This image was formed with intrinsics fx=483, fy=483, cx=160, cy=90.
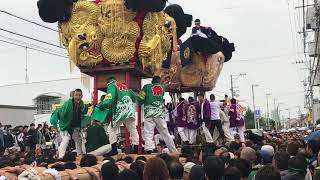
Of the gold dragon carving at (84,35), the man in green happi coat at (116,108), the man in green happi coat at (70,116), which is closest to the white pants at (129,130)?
the man in green happi coat at (116,108)

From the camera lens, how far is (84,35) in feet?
28.1

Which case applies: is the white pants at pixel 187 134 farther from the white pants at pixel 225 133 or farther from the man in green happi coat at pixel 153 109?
the man in green happi coat at pixel 153 109

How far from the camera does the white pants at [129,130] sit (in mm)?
7984

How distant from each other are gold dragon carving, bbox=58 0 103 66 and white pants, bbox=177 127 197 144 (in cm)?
357

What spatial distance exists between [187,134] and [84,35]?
4.21m

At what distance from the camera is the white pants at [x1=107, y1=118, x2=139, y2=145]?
7984 millimetres

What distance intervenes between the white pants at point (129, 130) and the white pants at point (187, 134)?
3.27 meters

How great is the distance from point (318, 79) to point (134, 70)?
27.1 metres

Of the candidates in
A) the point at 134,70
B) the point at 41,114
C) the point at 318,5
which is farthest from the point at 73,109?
the point at 41,114

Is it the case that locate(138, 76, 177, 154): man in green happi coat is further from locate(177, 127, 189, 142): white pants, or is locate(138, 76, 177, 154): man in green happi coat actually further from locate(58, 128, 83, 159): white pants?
locate(177, 127, 189, 142): white pants

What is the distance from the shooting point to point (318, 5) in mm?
22688

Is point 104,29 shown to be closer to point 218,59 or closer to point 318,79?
point 218,59

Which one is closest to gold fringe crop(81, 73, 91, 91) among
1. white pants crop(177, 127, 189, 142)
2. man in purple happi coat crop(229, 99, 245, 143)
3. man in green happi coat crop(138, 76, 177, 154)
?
man in green happi coat crop(138, 76, 177, 154)

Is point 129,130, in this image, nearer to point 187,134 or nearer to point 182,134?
point 182,134
